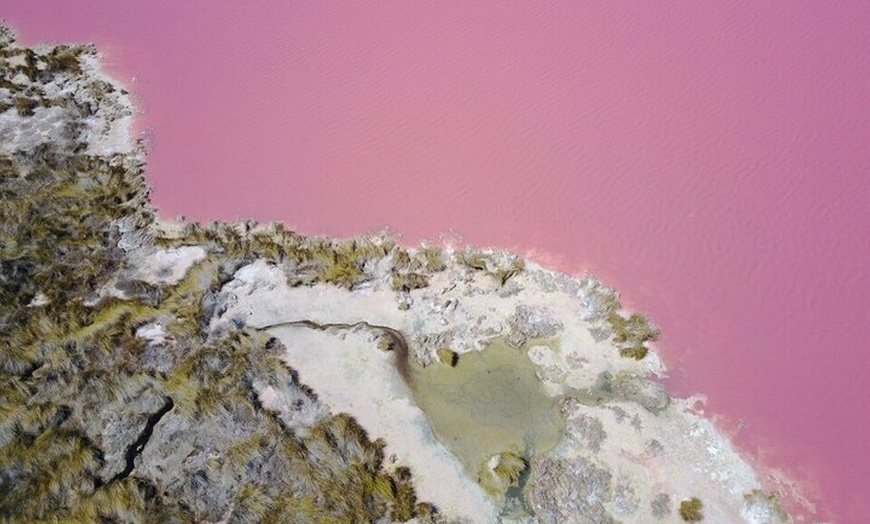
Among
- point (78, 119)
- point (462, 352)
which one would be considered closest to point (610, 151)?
point (462, 352)

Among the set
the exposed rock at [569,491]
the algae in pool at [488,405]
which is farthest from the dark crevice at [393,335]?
the exposed rock at [569,491]

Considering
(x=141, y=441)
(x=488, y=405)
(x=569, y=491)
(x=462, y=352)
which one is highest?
(x=462, y=352)

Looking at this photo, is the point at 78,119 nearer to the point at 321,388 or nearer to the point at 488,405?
the point at 321,388

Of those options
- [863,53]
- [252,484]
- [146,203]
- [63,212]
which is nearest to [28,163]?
[63,212]

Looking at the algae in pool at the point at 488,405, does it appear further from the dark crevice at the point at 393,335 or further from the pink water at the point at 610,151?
the pink water at the point at 610,151

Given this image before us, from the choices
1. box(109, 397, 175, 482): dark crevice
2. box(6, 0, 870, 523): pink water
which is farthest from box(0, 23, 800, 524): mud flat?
box(6, 0, 870, 523): pink water
